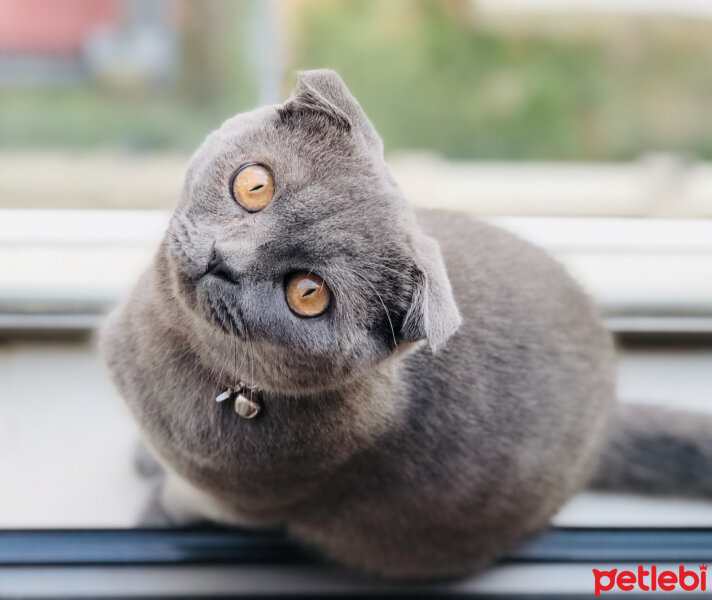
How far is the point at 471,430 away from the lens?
3.16 ft

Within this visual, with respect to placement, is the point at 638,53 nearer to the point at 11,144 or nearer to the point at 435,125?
the point at 435,125

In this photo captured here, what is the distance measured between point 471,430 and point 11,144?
935 mm

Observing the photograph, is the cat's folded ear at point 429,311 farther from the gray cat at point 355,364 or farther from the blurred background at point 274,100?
the blurred background at point 274,100

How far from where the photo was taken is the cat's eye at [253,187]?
786 mm

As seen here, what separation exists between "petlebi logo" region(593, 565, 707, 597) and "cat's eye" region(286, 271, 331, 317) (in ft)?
2.30

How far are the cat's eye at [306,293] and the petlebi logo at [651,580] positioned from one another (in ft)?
2.30

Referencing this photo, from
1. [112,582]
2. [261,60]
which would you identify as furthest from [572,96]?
[112,582]

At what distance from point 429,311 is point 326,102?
273mm

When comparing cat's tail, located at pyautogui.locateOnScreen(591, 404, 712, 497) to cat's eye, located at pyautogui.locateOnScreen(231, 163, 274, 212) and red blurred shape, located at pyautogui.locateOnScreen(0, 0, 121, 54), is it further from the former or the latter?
red blurred shape, located at pyautogui.locateOnScreen(0, 0, 121, 54)

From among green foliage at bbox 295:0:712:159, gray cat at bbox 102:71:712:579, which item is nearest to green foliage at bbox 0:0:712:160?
green foliage at bbox 295:0:712:159

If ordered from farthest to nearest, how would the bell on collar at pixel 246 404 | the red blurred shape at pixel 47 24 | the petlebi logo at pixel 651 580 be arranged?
the red blurred shape at pixel 47 24, the petlebi logo at pixel 651 580, the bell on collar at pixel 246 404

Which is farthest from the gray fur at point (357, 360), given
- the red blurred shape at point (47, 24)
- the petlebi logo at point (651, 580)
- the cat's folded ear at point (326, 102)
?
the red blurred shape at point (47, 24)

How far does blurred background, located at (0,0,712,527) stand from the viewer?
1.17 m

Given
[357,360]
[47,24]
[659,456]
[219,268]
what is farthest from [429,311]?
[47,24]
